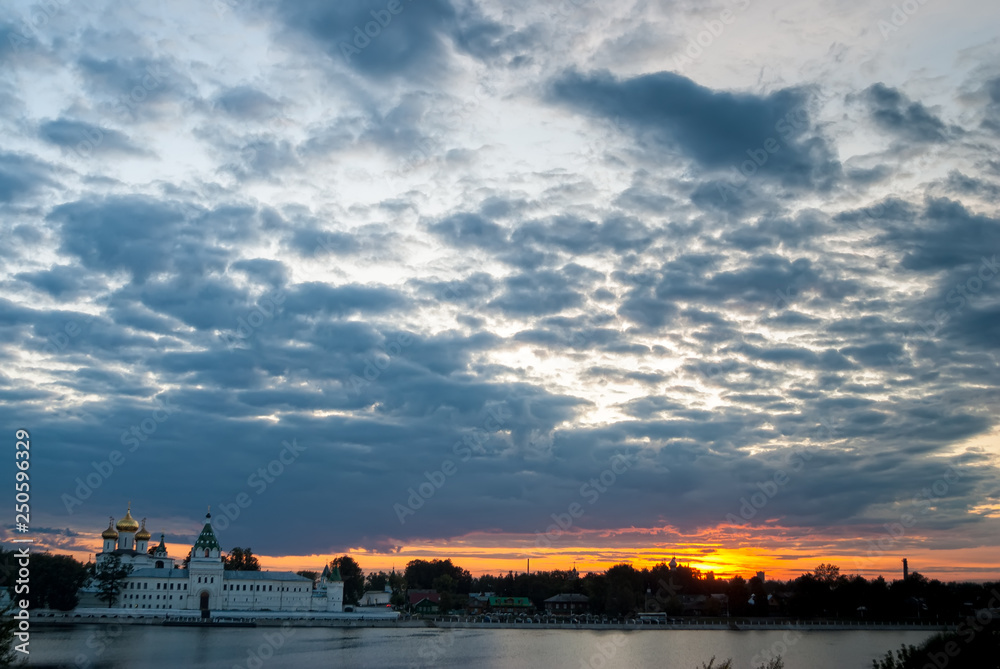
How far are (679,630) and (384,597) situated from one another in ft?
160

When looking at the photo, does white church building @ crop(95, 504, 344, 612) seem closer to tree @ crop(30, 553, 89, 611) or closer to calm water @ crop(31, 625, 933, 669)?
tree @ crop(30, 553, 89, 611)

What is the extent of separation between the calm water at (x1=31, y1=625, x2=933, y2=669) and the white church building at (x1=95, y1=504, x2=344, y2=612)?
9970 mm

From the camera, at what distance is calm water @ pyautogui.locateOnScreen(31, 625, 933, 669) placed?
5822 cm

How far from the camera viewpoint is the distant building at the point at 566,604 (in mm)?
135375

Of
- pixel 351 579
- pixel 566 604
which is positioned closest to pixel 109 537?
pixel 351 579

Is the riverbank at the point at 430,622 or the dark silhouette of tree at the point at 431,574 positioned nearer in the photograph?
the riverbank at the point at 430,622

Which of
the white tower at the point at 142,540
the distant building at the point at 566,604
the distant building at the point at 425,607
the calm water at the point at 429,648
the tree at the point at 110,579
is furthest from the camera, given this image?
the distant building at the point at 566,604

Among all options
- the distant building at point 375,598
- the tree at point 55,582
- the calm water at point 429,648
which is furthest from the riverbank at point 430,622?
the distant building at point 375,598

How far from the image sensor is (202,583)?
343 ft

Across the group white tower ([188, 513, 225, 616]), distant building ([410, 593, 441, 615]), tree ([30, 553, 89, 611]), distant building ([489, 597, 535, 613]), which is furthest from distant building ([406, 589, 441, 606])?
tree ([30, 553, 89, 611])

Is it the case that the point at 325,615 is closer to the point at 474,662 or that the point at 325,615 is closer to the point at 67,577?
the point at 67,577

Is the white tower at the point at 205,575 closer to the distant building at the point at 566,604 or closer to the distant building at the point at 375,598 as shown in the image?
the distant building at the point at 375,598

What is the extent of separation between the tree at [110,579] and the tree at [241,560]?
3009cm

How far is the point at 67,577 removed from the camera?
97000 millimetres
